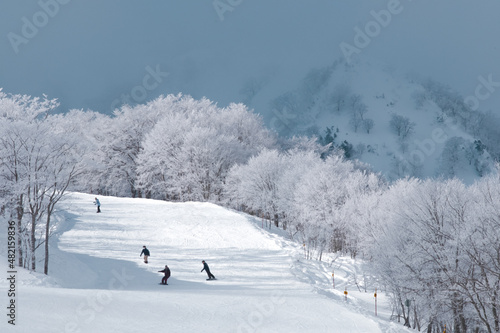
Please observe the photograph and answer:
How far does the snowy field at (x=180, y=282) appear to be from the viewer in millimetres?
10117

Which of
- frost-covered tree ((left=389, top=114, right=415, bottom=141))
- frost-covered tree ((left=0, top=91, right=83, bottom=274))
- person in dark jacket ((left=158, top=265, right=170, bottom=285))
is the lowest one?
person in dark jacket ((left=158, top=265, right=170, bottom=285))

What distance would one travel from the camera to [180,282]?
1978 cm

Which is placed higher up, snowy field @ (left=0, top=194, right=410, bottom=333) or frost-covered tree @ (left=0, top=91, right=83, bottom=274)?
frost-covered tree @ (left=0, top=91, right=83, bottom=274)

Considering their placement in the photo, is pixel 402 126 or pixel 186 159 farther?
pixel 402 126

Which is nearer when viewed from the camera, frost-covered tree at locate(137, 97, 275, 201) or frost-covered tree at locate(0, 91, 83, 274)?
frost-covered tree at locate(0, 91, 83, 274)

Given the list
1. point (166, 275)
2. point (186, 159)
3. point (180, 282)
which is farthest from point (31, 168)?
point (186, 159)

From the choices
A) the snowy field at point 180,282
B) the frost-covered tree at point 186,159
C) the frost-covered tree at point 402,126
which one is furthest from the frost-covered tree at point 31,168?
the frost-covered tree at point 402,126

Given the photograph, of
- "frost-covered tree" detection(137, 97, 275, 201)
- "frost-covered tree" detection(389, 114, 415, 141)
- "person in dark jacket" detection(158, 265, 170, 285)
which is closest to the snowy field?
"person in dark jacket" detection(158, 265, 170, 285)

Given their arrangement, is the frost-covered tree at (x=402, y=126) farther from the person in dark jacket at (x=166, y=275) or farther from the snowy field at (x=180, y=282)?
the person in dark jacket at (x=166, y=275)

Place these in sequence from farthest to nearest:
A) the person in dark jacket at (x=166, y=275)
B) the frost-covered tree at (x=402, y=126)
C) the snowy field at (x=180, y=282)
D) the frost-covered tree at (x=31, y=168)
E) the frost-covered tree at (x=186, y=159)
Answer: the frost-covered tree at (x=402, y=126) → the frost-covered tree at (x=186, y=159) → the person in dark jacket at (x=166, y=275) → the frost-covered tree at (x=31, y=168) → the snowy field at (x=180, y=282)

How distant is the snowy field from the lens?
10117 mm

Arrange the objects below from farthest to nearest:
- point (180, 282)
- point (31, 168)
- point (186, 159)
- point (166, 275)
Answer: point (186, 159), point (180, 282), point (166, 275), point (31, 168)

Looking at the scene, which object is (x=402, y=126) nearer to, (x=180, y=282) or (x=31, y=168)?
(x=180, y=282)

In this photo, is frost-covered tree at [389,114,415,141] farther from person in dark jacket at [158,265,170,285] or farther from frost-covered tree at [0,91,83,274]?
frost-covered tree at [0,91,83,274]
